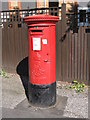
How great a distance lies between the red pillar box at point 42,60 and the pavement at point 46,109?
0.73ft

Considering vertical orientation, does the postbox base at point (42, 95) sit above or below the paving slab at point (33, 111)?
above

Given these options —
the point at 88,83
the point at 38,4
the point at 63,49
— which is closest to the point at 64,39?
the point at 63,49

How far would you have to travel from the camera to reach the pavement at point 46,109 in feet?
14.4

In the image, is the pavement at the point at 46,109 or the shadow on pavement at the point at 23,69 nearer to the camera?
the pavement at the point at 46,109

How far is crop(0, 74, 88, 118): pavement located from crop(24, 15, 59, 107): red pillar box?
22 cm

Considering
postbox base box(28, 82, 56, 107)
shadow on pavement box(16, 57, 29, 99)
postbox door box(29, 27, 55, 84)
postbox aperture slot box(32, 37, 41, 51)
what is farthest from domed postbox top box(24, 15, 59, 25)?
shadow on pavement box(16, 57, 29, 99)

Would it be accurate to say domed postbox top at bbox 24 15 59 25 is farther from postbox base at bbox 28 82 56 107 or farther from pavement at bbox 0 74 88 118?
pavement at bbox 0 74 88 118

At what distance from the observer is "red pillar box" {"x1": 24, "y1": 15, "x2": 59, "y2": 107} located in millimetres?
4523

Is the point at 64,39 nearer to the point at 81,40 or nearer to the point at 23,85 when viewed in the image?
the point at 81,40

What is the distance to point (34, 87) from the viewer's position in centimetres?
474

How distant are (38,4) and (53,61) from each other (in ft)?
21.8

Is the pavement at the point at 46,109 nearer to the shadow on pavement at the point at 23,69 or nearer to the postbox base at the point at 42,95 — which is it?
the postbox base at the point at 42,95

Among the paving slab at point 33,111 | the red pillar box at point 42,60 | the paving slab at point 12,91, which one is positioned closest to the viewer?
the paving slab at point 33,111

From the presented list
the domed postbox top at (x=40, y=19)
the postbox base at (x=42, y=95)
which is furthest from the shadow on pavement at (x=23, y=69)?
the domed postbox top at (x=40, y=19)
